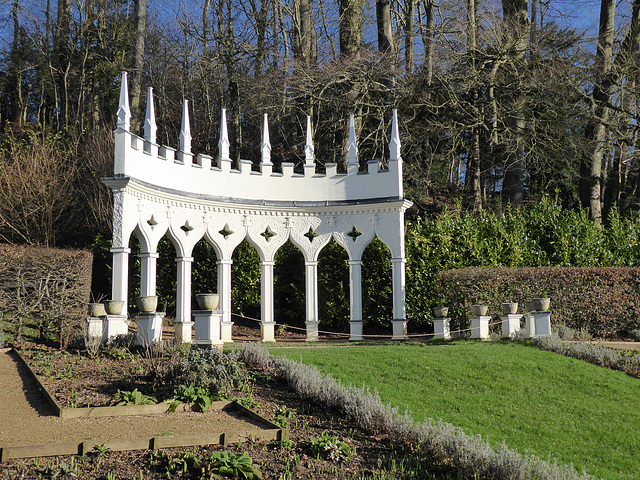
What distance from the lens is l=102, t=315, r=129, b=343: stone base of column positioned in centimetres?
1391

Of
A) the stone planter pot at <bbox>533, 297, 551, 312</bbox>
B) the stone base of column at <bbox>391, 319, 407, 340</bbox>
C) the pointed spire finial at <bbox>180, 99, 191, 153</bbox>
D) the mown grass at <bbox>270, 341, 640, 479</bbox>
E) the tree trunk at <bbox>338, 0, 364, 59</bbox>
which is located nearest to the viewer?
the mown grass at <bbox>270, 341, 640, 479</bbox>

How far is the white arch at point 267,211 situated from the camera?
17297 mm

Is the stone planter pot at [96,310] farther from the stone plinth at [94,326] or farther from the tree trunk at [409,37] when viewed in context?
the tree trunk at [409,37]

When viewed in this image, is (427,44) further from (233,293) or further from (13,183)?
(13,183)

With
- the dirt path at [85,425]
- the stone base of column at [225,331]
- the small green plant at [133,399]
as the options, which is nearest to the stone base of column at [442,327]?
the stone base of column at [225,331]

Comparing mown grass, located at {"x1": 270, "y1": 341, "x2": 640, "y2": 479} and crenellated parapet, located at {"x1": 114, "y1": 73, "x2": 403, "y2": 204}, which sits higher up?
crenellated parapet, located at {"x1": 114, "y1": 73, "x2": 403, "y2": 204}

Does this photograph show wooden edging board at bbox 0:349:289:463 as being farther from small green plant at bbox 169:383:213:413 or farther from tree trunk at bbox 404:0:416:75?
tree trunk at bbox 404:0:416:75

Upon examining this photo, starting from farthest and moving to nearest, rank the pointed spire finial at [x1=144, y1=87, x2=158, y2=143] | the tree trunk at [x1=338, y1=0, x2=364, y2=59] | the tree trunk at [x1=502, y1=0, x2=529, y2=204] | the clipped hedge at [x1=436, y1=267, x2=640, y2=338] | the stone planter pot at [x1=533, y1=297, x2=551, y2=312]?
the tree trunk at [x1=338, y1=0, x2=364, y2=59] → the tree trunk at [x1=502, y1=0, x2=529, y2=204] → the clipped hedge at [x1=436, y1=267, x2=640, y2=338] → the pointed spire finial at [x1=144, y1=87, x2=158, y2=143] → the stone planter pot at [x1=533, y1=297, x2=551, y2=312]

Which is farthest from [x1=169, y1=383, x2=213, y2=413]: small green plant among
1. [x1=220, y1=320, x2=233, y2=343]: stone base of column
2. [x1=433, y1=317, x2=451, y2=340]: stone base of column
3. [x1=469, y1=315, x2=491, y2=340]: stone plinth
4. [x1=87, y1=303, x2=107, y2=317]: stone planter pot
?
[x1=433, y1=317, x2=451, y2=340]: stone base of column

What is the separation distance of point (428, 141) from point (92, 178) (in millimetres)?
14275

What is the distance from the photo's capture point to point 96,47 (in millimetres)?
30656

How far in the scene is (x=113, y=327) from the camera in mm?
13992

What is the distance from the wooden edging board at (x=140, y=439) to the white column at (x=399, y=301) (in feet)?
33.9

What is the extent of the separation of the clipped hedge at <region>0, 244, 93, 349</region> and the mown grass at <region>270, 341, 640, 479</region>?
6.07 m
